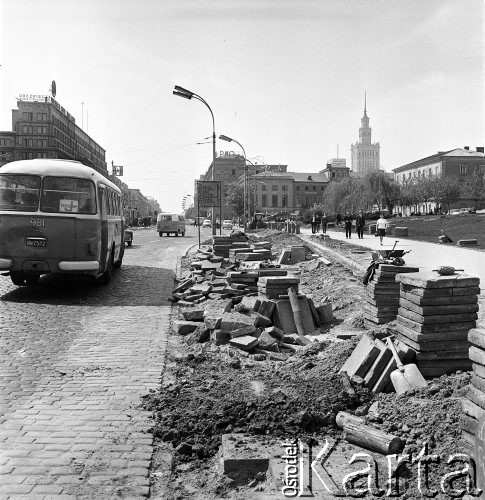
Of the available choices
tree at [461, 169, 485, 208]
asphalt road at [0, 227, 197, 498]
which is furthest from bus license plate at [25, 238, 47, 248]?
tree at [461, 169, 485, 208]

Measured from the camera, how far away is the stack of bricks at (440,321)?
5.90 metres

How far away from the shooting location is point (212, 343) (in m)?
8.20

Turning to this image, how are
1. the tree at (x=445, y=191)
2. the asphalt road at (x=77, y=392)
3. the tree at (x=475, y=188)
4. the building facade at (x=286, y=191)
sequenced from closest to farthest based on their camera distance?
the asphalt road at (x=77, y=392) → the tree at (x=445, y=191) → the tree at (x=475, y=188) → the building facade at (x=286, y=191)

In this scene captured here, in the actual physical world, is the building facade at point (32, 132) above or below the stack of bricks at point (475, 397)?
above

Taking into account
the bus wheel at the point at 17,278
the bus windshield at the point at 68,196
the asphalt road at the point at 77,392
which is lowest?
the asphalt road at the point at 77,392

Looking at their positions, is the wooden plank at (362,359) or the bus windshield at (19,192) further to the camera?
the bus windshield at (19,192)

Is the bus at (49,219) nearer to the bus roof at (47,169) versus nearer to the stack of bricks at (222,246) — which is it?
the bus roof at (47,169)

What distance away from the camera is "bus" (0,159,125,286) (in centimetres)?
1252

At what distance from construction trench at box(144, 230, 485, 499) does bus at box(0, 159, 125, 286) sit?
475cm

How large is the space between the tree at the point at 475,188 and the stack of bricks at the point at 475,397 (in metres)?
84.3

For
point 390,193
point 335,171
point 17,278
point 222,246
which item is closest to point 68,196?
point 17,278

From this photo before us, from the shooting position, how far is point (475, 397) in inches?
159

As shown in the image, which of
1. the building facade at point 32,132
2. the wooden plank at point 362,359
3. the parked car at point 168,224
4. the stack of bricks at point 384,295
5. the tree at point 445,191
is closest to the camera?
the wooden plank at point 362,359

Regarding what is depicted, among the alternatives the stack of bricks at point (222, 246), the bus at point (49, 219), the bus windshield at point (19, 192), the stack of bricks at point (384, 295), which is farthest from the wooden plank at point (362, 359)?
the stack of bricks at point (222, 246)
